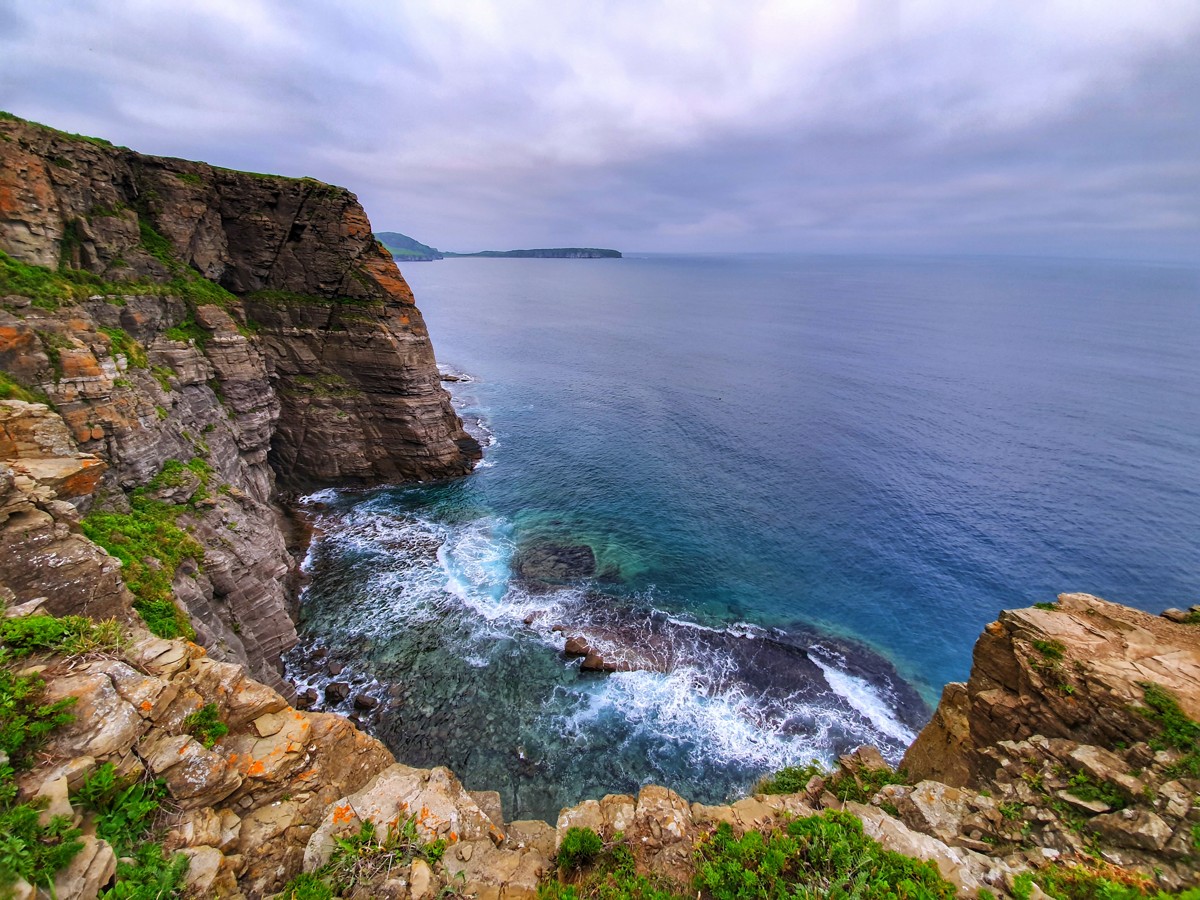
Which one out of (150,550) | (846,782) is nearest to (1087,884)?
(846,782)

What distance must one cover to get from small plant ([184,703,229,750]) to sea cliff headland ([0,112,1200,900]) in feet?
0.27

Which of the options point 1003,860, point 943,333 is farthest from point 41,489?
point 943,333

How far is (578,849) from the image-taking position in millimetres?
11180

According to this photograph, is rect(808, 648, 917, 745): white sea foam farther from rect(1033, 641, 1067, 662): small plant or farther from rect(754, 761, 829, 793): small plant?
rect(1033, 641, 1067, 662): small plant

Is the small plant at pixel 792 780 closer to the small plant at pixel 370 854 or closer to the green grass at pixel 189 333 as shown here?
the small plant at pixel 370 854

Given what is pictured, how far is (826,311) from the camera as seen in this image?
536 feet

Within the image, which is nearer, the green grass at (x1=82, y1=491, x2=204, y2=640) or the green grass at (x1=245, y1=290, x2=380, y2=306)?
the green grass at (x1=82, y1=491, x2=204, y2=640)

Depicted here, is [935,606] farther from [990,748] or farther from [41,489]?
[41,489]

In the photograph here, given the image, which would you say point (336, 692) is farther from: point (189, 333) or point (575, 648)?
point (189, 333)

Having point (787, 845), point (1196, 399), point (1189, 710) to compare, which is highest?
point (1189, 710)

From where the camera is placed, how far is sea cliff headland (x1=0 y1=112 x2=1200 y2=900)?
30.7 ft

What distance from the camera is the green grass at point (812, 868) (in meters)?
9.79

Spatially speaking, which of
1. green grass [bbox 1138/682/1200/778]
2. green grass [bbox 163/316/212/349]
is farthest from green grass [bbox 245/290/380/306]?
green grass [bbox 1138/682/1200/778]

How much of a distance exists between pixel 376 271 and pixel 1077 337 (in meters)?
160
